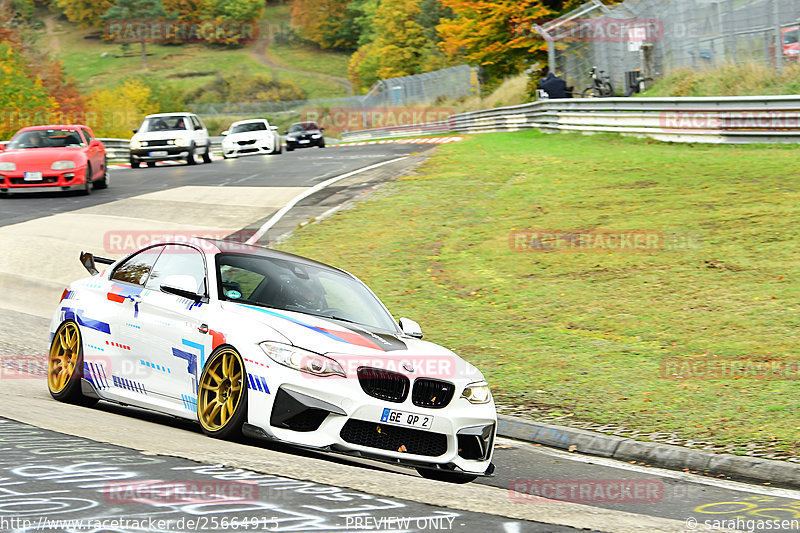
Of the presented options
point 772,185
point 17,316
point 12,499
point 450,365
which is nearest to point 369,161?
point 772,185

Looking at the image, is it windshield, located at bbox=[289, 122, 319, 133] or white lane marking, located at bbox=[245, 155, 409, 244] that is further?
windshield, located at bbox=[289, 122, 319, 133]

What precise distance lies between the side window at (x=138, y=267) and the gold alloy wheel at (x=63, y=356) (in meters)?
0.59

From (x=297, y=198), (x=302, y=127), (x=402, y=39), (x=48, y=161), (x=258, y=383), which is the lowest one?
(x=258, y=383)

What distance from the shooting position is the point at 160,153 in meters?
32.3

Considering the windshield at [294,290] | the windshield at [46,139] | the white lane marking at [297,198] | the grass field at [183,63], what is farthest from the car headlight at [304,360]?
the grass field at [183,63]

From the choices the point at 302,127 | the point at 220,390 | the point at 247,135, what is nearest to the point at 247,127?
the point at 247,135

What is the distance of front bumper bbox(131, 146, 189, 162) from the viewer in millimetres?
32312

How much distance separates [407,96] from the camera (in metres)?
69.2

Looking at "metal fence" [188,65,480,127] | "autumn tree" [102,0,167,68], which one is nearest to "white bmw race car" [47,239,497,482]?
"metal fence" [188,65,480,127]

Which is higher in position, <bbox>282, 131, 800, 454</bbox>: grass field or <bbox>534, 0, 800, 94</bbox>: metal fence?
<bbox>534, 0, 800, 94</bbox>: metal fence

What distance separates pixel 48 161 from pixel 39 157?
21 cm

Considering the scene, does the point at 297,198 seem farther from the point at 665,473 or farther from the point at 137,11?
the point at 137,11

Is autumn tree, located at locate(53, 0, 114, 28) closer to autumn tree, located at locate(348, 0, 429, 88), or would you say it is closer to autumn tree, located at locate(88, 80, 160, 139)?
autumn tree, located at locate(88, 80, 160, 139)

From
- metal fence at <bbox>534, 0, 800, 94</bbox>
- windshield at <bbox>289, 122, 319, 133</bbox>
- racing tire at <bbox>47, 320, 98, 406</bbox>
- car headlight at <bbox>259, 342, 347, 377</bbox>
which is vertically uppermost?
metal fence at <bbox>534, 0, 800, 94</bbox>
